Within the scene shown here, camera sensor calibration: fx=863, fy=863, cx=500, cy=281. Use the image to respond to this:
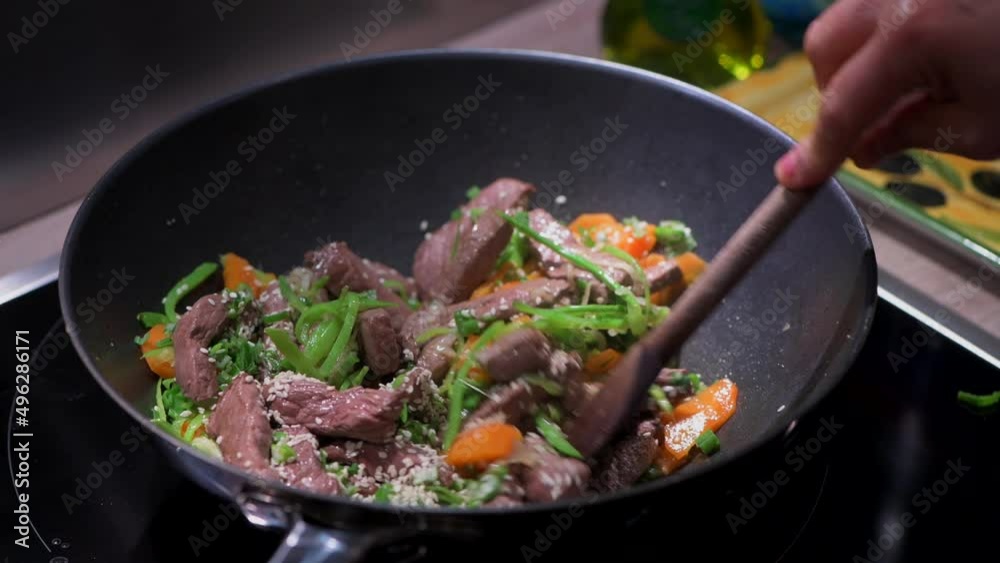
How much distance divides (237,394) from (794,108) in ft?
5.09

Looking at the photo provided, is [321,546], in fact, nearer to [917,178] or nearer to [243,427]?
→ [243,427]

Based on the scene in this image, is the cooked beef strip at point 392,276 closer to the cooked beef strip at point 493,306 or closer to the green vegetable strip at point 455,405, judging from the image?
the cooked beef strip at point 493,306

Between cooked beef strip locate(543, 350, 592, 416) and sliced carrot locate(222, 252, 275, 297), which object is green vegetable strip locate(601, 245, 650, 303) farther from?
sliced carrot locate(222, 252, 275, 297)

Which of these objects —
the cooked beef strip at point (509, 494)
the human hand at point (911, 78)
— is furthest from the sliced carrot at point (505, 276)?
the human hand at point (911, 78)

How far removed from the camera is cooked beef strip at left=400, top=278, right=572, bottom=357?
1.54 m

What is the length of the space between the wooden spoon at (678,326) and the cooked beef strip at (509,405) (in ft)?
0.32

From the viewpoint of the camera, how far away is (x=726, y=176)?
5.41 ft

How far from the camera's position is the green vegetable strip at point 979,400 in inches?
58.7

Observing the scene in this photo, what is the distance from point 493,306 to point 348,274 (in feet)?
0.90

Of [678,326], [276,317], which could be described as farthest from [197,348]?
[678,326]

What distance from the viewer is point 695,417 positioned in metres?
1.46

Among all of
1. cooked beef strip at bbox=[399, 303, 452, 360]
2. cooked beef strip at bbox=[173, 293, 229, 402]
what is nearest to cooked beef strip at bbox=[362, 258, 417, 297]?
cooked beef strip at bbox=[399, 303, 452, 360]

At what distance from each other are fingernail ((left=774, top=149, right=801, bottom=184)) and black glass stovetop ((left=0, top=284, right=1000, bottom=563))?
1.21 ft

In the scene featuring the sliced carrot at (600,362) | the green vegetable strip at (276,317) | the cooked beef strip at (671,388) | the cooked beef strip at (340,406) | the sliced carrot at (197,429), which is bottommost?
the cooked beef strip at (671,388)
